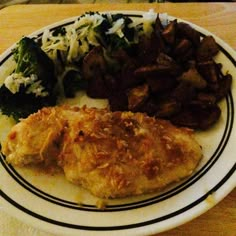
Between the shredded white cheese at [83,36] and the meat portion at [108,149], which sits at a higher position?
the shredded white cheese at [83,36]

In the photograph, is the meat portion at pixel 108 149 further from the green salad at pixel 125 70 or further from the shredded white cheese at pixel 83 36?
the shredded white cheese at pixel 83 36

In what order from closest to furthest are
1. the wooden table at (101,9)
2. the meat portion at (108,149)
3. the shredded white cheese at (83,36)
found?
the meat portion at (108,149) → the shredded white cheese at (83,36) → the wooden table at (101,9)

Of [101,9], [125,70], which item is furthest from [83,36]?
[101,9]

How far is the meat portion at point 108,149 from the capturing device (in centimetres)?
125

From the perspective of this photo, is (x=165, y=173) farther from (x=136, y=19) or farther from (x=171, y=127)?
(x=136, y=19)

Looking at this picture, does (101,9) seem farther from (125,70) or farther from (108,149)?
(108,149)

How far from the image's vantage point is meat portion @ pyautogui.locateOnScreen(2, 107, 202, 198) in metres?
1.25

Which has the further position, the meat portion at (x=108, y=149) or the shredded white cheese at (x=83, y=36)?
the shredded white cheese at (x=83, y=36)

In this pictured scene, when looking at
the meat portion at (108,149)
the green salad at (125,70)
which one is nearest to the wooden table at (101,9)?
the green salad at (125,70)

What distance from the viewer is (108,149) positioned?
50.9 inches

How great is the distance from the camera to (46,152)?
1.34m

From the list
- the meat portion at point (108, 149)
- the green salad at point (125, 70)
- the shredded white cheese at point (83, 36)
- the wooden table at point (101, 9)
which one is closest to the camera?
the meat portion at point (108, 149)

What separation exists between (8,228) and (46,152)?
0.85 ft

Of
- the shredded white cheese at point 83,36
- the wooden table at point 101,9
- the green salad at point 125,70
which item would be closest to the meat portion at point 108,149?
the green salad at point 125,70
